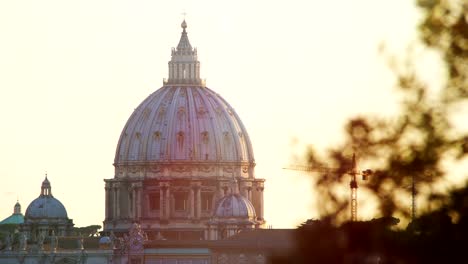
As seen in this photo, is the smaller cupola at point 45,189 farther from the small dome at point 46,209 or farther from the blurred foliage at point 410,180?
the blurred foliage at point 410,180

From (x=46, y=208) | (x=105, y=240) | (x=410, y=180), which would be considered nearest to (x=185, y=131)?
(x=46, y=208)

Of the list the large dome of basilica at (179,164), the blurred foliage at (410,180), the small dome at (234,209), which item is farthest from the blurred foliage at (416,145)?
the large dome of basilica at (179,164)

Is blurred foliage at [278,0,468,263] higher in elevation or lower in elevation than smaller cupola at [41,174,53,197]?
lower

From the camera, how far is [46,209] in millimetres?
195125

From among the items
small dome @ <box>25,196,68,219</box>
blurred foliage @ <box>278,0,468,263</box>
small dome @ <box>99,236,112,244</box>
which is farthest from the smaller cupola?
blurred foliage @ <box>278,0,468,263</box>

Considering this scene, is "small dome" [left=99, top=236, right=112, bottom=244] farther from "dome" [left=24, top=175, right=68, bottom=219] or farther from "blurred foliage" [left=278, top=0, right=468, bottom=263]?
"blurred foliage" [left=278, top=0, right=468, bottom=263]

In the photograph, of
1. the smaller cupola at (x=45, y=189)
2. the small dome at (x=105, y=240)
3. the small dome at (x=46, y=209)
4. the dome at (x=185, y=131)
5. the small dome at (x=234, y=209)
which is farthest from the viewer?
the smaller cupola at (x=45, y=189)

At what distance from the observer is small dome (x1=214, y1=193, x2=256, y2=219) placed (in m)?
174

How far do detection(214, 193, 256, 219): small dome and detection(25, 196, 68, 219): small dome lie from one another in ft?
77.0

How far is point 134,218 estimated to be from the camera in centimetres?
19662

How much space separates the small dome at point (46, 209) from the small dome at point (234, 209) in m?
23.5

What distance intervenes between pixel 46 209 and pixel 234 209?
2656 centimetres

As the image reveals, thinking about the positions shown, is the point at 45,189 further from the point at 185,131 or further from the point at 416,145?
the point at 416,145

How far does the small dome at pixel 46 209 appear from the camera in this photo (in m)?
195
